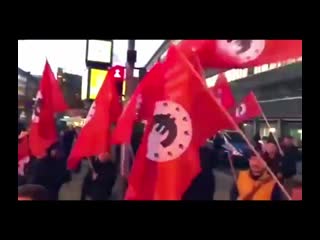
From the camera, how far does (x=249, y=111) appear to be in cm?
646

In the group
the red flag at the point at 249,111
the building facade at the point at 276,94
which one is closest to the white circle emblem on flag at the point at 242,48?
the building facade at the point at 276,94

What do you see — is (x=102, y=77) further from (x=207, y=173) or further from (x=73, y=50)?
(x=207, y=173)

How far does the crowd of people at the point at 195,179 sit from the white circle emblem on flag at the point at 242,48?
0.83 m

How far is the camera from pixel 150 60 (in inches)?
256

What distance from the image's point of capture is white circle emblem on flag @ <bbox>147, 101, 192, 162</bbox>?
648cm

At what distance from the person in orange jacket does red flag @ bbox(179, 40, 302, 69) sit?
0.94m

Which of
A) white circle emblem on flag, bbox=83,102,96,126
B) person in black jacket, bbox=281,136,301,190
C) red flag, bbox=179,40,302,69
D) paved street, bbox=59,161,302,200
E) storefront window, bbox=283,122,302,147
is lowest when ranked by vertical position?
paved street, bbox=59,161,302,200

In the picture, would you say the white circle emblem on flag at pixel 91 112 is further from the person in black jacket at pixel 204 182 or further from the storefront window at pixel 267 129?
the storefront window at pixel 267 129

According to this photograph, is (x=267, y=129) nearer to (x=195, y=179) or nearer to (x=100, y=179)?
(x=195, y=179)

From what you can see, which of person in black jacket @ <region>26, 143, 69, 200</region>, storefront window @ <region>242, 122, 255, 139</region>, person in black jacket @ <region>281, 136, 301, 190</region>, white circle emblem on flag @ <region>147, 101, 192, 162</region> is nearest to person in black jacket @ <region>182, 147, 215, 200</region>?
white circle emblem on flag @ <region>147, 101, 192, 162</region>

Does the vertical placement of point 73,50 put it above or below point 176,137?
above

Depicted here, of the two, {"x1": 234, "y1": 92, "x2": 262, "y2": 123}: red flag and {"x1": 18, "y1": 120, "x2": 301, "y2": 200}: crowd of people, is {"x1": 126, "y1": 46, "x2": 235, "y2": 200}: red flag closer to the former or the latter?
{"x1": 18, "y1": 120, "x2": 301, "y2": 200}: crowd of people
